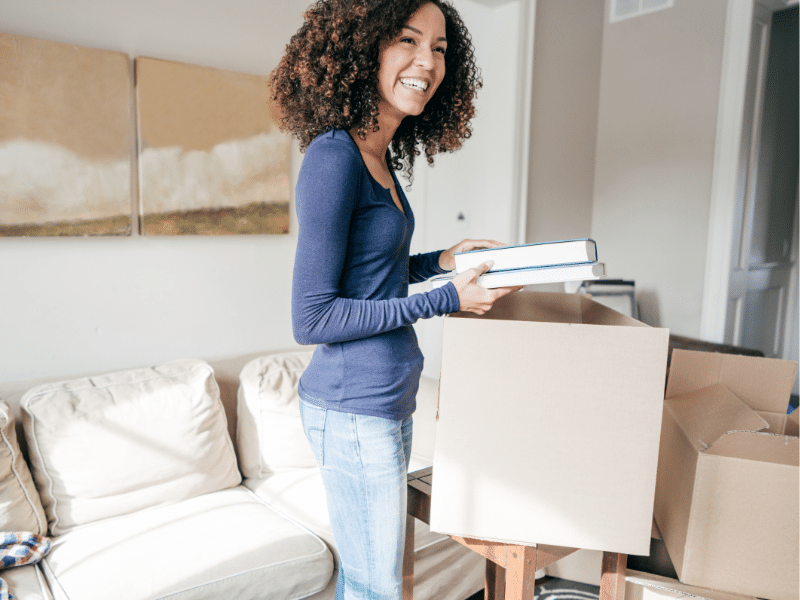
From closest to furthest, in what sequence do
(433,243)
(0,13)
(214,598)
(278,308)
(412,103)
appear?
(412,103) → (214,598) → (0,13) → (278,308) → (433,243)

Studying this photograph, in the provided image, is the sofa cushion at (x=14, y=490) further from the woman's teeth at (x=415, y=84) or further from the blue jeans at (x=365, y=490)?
the woman's teeth at (x=415, y=84)

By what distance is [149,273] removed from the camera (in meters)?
1.94

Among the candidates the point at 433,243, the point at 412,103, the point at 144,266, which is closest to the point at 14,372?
the point at 144,266

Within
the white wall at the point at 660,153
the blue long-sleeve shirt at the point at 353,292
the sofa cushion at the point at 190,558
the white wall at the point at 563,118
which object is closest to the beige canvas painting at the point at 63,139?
the sofa cushion at the point at 190,558

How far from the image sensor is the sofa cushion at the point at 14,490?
4.65 feet

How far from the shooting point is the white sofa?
4.52 ft

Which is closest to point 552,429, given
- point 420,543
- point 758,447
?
point 758,447

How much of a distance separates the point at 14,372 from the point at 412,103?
1.49m

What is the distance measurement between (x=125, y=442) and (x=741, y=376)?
4.92ft

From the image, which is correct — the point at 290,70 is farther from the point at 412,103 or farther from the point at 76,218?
the point at 76,218

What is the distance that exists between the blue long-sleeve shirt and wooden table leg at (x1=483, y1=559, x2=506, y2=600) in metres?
0.52

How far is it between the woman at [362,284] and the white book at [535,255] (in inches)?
1.6

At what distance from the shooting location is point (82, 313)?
183 centimetres

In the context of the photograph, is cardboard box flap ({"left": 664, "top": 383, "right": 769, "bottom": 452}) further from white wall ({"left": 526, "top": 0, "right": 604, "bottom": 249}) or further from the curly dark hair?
white wall ({"left": 526, "top": 0, "right": 604, "bottom": 249})
